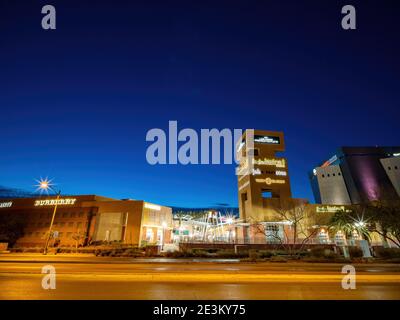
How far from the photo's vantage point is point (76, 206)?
5409cm

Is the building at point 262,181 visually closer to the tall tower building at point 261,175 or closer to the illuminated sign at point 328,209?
the tall tower building at point 261,175

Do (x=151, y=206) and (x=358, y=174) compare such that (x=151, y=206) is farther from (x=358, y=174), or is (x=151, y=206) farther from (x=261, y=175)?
(x=358, y=174)

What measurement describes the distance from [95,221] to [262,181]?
137 feet

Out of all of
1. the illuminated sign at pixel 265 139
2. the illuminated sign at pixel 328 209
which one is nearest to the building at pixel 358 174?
the illuminated sign at pixel 328 209

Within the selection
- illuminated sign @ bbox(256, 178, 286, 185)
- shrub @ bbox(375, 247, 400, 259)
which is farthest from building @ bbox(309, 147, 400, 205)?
shrub @ bbox(375, 247, 400, 259)

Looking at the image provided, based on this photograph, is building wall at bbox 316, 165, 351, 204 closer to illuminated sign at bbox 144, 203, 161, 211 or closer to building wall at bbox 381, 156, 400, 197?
building wall at bbox 381, 156, 400, 197

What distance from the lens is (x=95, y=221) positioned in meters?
51.7

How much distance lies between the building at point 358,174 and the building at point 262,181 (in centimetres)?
4142

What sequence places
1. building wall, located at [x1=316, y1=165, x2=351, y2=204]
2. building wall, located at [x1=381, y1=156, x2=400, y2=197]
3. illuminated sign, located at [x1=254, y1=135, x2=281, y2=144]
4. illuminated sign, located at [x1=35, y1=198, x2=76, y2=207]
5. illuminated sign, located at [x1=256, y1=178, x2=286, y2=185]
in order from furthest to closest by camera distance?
building wall, located at [x1=316, y1=165, x2=351, y2=204]
building wall, located at [x1=381, y1=156, x2=400, y2=197]
illuminated sign, located at [x1=254, y1=135, x2=281, y2=144]
illuminated sign, located at [x1=256, y1=178, x2=286, y2=185]
illuminated sign, located at [x1=35, y1=198, x2=76, y2=207]

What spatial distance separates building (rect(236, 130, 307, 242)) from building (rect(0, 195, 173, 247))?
67.9 ft

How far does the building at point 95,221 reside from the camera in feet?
162

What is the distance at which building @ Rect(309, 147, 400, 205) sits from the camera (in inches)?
3366
